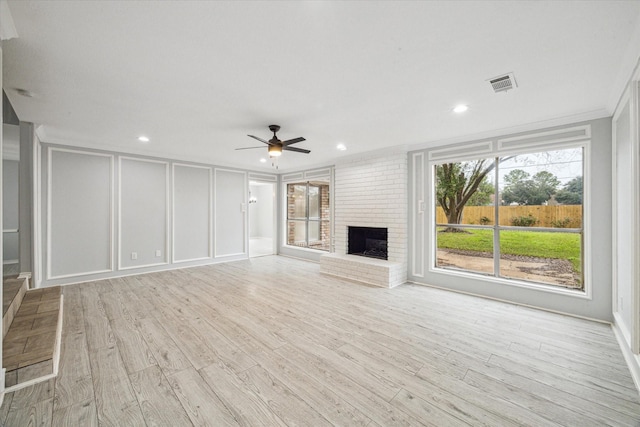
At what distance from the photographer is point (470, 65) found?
2.14 m

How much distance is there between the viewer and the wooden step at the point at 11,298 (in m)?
2.52

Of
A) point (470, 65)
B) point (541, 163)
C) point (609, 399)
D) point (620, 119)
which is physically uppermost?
point (470, 65)

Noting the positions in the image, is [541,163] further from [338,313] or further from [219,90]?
[219,90]

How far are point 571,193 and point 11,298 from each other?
687cm

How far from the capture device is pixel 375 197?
17.0 feet

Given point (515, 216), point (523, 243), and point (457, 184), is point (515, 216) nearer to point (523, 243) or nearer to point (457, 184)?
point (523, 243)

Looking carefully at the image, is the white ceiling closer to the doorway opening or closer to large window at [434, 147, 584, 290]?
large window at [434, 147, 584, 290]

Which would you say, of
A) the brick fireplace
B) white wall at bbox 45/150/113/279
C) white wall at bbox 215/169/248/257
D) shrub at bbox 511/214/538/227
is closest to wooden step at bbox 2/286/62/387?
white wall at bbox 45/150/113/279

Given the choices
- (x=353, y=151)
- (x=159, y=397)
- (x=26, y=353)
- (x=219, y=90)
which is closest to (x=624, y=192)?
(x=353, y=151)

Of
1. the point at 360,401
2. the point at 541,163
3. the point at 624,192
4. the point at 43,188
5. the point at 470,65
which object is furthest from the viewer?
the point at 43,188

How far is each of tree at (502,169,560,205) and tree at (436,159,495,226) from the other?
1.25 feet

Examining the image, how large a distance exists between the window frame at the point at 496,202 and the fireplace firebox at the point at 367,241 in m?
1.08

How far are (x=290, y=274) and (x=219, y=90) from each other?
3.72 m

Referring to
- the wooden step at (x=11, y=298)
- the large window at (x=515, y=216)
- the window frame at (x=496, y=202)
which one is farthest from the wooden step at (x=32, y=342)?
the large window at (x=515, y=216)
